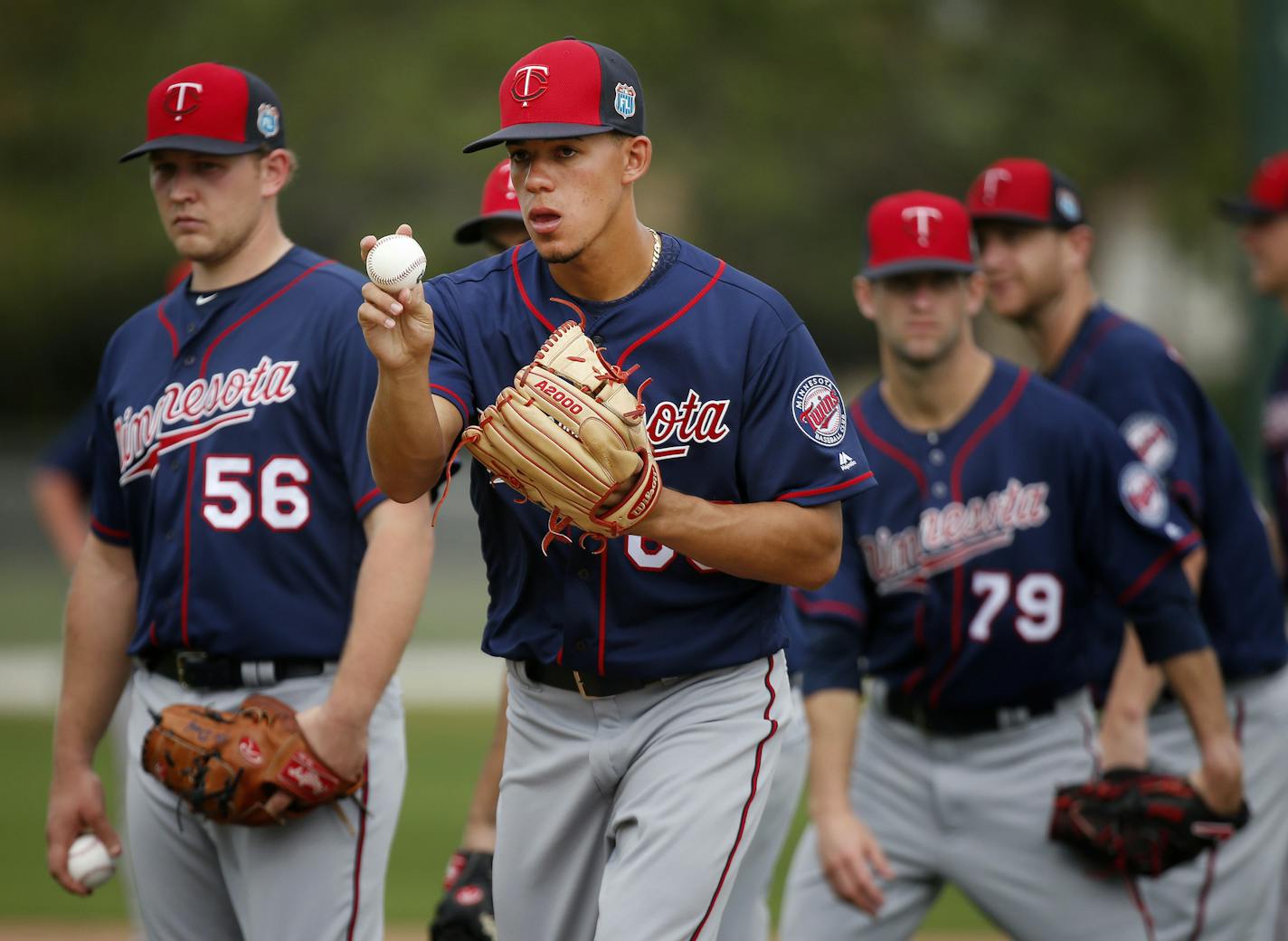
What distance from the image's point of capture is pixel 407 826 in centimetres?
918

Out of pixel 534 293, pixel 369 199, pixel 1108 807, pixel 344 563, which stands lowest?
pixel 1108 807

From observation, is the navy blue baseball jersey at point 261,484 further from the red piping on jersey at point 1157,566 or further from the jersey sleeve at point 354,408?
the red piping on jersey at point 1157,566

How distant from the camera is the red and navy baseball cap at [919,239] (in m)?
4.71

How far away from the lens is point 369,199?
25109mm

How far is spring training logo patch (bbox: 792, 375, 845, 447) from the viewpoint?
11.3 feet

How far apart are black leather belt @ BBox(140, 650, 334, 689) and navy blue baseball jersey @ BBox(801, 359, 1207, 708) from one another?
138 centimetres

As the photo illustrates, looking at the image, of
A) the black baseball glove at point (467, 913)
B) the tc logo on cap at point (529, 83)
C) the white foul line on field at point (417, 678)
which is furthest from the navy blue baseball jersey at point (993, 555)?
the white foul line on field at point (417, 678)

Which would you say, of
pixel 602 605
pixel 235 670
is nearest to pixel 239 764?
pixel 235 670

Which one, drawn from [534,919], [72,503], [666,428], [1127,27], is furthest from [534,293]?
[1127,27]

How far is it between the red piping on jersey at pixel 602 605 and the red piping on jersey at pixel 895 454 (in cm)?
148

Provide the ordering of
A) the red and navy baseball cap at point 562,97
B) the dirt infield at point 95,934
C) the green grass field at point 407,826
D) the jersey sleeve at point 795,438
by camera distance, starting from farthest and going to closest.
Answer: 1. the green grass field at point 407,826
2. the dirt infield at point 95,934
3. the jersey sleeve at point 795,438
4. the red and navy baseball cap at point 562,97

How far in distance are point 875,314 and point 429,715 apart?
775cm

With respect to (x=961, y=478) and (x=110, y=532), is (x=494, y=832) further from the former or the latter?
(x=961, y=478)

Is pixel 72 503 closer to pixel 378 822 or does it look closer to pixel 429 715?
pixel 378 822
